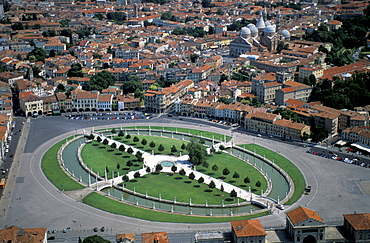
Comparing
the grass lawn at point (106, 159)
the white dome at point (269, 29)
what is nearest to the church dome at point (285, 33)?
the white dome at point (269, 29)

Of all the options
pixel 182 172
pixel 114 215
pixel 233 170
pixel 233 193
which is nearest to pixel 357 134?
pixel 233 170

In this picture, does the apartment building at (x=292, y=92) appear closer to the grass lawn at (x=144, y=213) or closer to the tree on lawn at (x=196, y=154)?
the tree on lawn at (x=196, y=154)

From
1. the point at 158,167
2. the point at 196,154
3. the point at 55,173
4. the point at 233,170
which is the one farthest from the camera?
the point at 196,154

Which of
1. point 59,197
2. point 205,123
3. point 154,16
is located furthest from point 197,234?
point 154,16

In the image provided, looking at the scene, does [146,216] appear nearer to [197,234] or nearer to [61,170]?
[197,234]

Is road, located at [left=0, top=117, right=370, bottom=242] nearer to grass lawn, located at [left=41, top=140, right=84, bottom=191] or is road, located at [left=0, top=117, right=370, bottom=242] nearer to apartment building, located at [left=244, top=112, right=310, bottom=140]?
grass lawn, located at [left=41, top=140, right=84, bottom=191]

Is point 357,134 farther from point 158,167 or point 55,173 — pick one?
point 55,173
